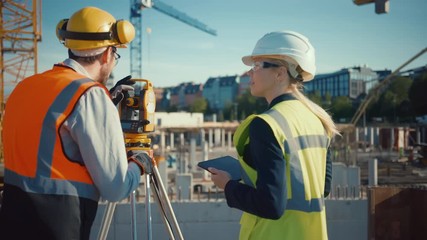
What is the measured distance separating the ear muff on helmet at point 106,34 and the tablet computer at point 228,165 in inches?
26.4

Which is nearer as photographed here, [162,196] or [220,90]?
[162,196]

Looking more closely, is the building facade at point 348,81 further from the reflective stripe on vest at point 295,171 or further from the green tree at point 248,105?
the reflective stripe on vest at point 295,171

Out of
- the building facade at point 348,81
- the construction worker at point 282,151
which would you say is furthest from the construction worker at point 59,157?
the building facade at point 348,81

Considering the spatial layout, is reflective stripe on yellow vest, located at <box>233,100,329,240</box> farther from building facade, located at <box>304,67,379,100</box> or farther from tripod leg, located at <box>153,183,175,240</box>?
building facade, located at <box>304,67,379,100</box>

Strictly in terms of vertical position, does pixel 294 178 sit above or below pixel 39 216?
above

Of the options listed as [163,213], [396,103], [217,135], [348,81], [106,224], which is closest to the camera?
[106,224]

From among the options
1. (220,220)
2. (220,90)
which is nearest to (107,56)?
(220,220)

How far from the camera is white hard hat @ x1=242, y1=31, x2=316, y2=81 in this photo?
5.98ft

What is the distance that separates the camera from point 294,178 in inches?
65.0

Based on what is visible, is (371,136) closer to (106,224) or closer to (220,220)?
(220,220)

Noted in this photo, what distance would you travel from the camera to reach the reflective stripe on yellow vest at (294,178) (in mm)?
1642

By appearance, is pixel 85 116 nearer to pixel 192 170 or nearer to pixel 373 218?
pixel 373 218

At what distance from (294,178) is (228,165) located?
1.12 feet

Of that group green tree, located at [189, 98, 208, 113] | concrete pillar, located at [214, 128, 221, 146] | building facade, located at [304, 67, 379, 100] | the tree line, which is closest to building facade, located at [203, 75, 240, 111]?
green tree, located at [189, 98, 208, 113]
